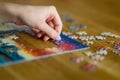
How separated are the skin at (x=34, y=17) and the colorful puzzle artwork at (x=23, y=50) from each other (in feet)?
0.18

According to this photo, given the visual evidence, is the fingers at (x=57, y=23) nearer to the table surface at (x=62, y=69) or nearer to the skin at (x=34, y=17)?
the skin at (x=34, y=17)

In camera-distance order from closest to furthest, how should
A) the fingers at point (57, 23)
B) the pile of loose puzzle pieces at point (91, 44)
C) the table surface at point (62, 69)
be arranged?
1. the table surface at point (62, 69)
2. the pile of loose puzzle pieces at point (91, 44)
3. the fingers at point (57, 23)

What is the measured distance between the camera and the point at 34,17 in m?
1.18

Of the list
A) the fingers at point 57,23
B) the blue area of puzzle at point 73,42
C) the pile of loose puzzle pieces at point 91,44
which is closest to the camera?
the pile of loose puzzle pieces at point 91,44

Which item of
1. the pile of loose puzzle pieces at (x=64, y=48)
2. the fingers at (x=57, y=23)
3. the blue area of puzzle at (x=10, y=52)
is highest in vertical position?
the fingers at (x=57, y=23)

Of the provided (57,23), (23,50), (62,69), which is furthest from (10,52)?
(57,23)

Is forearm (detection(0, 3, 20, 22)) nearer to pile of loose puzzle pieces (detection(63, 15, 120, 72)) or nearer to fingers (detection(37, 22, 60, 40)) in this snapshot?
fingers (detection(37, 22, 60, 40))

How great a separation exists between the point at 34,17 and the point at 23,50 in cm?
18

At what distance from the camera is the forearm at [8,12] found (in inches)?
47.4

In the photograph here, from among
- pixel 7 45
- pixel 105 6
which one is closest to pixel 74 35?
pixel 7 45

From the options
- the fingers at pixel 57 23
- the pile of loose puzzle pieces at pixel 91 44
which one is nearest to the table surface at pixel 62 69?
the pile of loose puzzle pieces at pixel 91 44

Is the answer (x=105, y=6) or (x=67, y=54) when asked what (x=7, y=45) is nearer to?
(x=67, y=54)

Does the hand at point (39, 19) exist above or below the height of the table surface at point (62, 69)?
above

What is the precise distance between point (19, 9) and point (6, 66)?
321 millimetres
